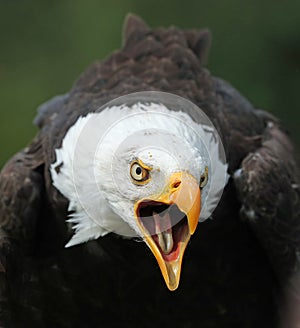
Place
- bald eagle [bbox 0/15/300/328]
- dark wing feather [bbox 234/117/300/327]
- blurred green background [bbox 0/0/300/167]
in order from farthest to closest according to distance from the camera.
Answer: blurred green background [bbox 0/0/300/167] < dark wing feather [bbox 234/117/300/327] < bald eagle [bbox 0/15/300/328]

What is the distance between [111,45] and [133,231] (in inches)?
140

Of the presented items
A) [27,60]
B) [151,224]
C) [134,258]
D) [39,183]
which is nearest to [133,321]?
[134,258]

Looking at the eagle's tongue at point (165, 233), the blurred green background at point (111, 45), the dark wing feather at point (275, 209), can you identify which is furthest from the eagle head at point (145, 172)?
the blurred green background at point (111, 45)

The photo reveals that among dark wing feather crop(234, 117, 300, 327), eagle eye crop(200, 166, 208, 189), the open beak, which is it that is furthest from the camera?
dark wing feather crop(234, 117, 300, 327)

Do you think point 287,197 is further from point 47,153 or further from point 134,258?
point 47,153

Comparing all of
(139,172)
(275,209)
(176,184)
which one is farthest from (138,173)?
(275,209)

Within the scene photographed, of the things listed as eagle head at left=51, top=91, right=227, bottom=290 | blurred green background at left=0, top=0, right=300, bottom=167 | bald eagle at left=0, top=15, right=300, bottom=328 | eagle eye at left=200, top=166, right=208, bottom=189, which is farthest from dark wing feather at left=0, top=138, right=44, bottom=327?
blurred green background at left=0, top=0, right=300, bottom=167

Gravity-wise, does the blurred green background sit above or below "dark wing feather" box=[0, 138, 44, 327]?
above

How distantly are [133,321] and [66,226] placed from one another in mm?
551

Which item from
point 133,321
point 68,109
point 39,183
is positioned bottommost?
point 133,321

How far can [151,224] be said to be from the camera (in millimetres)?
4039

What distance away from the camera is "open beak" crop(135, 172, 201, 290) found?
3828 mm

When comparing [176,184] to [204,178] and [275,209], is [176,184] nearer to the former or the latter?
[204,178]

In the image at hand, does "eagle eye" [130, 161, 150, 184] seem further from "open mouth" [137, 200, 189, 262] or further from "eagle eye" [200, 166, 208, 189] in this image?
"eagle eye" [200, 166, 208, 189]
